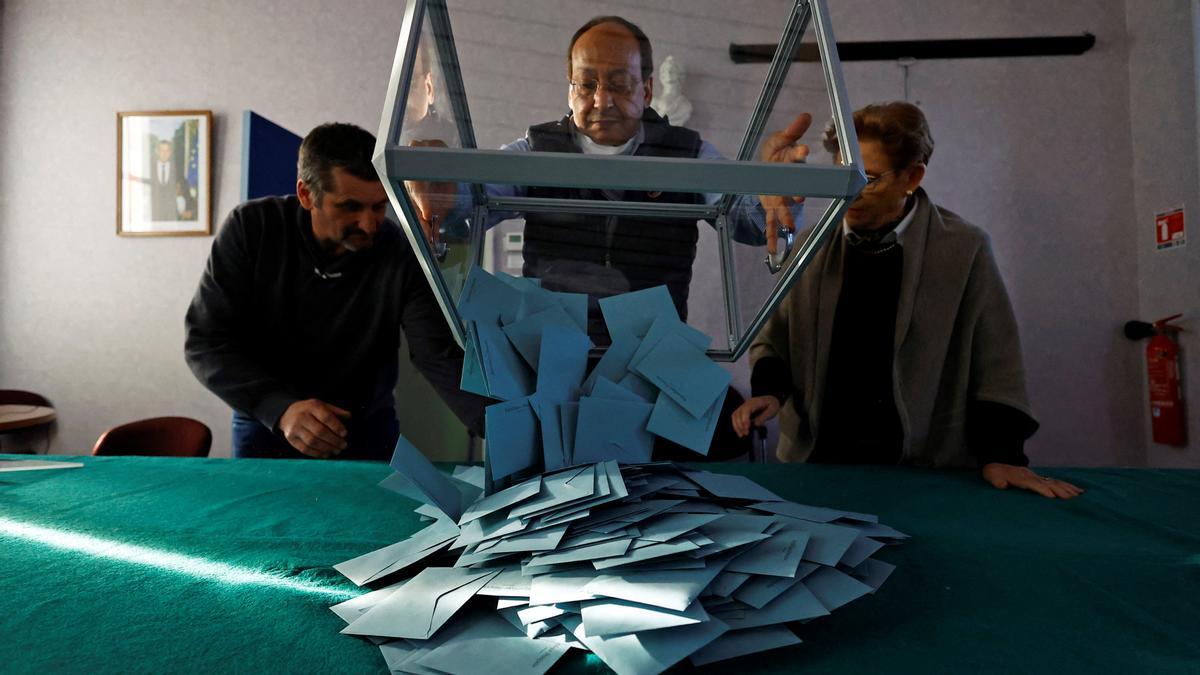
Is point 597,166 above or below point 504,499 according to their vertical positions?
above

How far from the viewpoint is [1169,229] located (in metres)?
3.01

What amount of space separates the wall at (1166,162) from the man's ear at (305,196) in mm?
3542

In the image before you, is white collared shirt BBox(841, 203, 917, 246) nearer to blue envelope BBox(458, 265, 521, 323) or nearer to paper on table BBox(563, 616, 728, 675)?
blue envelope BBox(458, 265, 521, 323)

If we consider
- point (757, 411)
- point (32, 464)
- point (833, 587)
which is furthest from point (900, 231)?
point (32, 464)

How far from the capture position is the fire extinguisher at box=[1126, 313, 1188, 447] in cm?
295

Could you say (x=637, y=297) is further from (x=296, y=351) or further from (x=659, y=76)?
(x=296, y=351)

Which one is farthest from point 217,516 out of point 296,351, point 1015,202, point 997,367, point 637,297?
point 1015,202

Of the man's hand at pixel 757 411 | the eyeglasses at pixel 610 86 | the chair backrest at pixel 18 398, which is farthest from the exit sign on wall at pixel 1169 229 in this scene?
the chair backrest at pixel 18 398

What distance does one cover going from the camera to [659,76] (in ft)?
2.47

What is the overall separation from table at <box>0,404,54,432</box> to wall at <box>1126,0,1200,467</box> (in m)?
5.35

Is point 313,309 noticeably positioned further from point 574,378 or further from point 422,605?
point 422,605

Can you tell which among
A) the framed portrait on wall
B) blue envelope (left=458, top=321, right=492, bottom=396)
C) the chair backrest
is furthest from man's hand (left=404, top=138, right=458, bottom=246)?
the chair backrest

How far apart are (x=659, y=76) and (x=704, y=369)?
361mm

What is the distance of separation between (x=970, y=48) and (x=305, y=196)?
3.34 m
